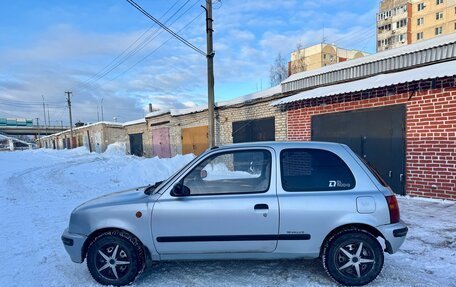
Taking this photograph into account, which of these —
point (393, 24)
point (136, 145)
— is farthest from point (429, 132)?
point (393, 24)

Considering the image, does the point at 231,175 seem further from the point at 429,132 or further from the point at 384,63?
the point at 384,63

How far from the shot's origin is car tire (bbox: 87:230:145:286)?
3117mm

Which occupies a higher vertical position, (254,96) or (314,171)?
(254,96)

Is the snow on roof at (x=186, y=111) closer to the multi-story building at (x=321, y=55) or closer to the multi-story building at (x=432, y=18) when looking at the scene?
the multi-story building at (x=321, y=55)

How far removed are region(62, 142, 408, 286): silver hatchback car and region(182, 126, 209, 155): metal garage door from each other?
36.3 ft

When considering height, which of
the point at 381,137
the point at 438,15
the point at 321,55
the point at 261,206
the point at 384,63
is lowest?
the point at 261,206

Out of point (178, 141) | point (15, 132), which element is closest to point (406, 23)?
point (178, 141)

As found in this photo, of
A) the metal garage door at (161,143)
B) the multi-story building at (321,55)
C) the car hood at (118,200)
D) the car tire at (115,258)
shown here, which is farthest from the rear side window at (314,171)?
the multi-story building at (321,55)

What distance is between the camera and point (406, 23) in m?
55.9

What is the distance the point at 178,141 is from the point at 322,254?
1492cm

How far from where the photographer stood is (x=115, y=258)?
3145 mm

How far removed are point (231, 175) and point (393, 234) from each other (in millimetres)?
2061

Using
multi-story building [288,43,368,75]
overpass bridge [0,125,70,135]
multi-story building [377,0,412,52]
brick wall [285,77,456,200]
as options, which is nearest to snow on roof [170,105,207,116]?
brick wall [285,77,456,200]

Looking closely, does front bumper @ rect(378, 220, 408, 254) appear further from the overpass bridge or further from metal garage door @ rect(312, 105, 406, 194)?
the overpass bridge
